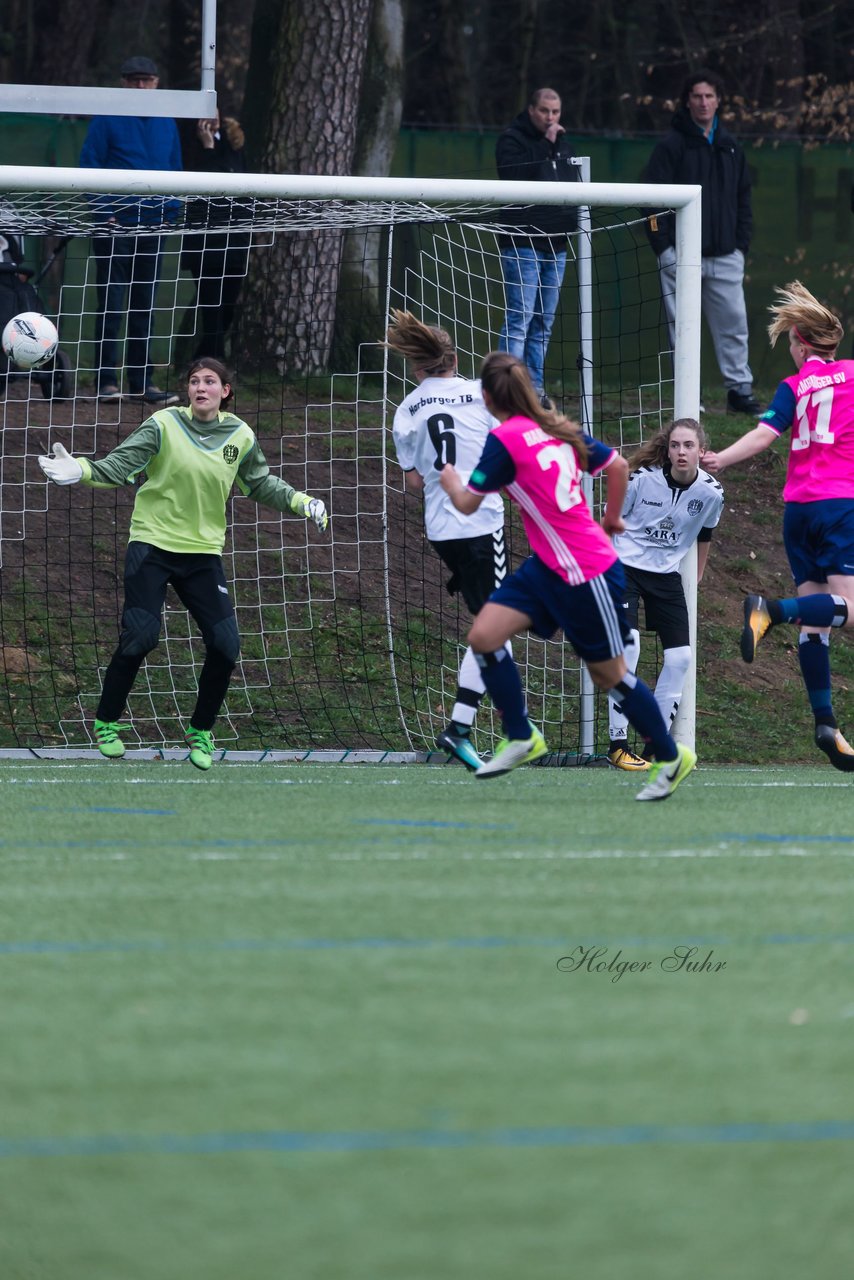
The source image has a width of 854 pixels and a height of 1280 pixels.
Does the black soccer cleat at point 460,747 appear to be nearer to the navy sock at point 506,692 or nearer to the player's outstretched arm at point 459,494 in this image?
the navy sock at point 506,692

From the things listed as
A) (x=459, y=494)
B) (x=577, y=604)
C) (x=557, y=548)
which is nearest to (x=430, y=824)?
(x=577, y=604)

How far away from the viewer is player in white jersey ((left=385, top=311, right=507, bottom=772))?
8.48 meters

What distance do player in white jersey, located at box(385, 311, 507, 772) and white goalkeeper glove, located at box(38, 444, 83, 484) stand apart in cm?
143

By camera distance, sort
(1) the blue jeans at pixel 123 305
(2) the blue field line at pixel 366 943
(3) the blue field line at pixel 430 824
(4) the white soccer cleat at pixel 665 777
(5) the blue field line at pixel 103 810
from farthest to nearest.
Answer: (1) the blue jeans at pixel 123 305 < (4) the white soccer cleat at pixel 665 777 < (5) the blue field line at pixel 103 810 < (3) the blue field line at pixel 430 824 < (2) the blue field line at pixel 366 943

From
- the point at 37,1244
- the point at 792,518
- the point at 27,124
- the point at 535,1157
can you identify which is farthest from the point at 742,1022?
the point at 27,124

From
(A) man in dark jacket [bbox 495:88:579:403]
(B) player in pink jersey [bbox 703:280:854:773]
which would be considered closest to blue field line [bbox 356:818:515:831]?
(B) player in pink jersey [bbox 703:280:854:773]

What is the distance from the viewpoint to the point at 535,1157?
263cm

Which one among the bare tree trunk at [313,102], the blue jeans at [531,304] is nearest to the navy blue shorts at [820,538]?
the blue jeans at [531,304]

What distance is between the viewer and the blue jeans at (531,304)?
11.5 meters

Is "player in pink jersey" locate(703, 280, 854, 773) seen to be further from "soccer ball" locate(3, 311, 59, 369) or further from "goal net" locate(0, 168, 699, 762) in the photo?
"soccer ball" locate(3, 311, 59, 369)

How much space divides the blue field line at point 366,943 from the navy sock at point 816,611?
4082 millimetres

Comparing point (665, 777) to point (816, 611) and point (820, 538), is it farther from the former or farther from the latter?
point (820, 538)

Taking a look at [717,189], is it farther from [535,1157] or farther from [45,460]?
[535,1157]

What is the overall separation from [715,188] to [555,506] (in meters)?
7.81
